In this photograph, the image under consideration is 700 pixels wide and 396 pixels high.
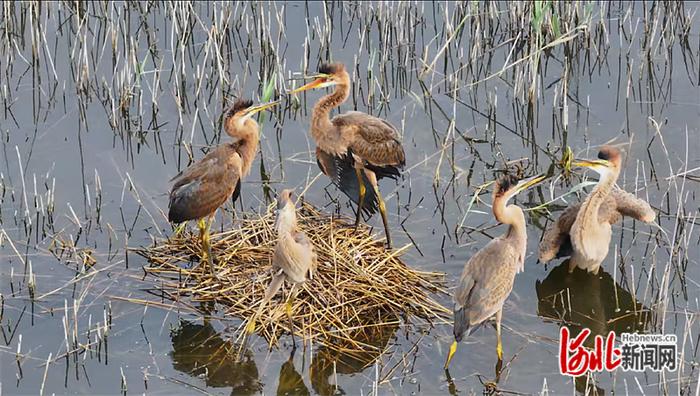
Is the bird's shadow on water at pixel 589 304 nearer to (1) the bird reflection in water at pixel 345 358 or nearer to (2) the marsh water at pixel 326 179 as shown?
(2) the marsh water at pixel 326 179

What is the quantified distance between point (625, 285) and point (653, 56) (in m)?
3.80

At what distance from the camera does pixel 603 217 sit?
8.74 meters

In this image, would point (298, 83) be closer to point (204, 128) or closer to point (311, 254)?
point (204, 128)

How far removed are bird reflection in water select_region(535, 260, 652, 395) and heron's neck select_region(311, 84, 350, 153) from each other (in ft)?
6.40

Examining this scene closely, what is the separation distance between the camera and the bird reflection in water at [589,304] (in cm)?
820

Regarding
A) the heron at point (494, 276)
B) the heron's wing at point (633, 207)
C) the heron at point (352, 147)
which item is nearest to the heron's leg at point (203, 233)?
the heron at point (352, 147)

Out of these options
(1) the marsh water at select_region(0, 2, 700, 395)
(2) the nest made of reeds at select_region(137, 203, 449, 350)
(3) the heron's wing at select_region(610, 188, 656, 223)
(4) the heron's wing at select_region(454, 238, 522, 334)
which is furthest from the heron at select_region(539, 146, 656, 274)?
(4) the heron's wing at select_region(454, 238, 522, 334)

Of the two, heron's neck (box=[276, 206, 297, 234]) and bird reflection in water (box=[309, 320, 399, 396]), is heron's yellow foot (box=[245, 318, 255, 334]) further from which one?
heron's neck (box=[276, 206, 297, 234])

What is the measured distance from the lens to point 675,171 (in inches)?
392

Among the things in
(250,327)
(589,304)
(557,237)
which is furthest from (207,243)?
(589,304)

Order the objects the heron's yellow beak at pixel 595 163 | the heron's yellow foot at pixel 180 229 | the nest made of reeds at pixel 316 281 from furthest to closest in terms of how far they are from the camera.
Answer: the heron's yellow foot at pixel 180 229 < the heron's yellow beak at pixel 595 163 < the nest made of reeds at pixel 316 281

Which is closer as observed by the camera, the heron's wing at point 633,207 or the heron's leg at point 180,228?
the heron's wing at point 633,207

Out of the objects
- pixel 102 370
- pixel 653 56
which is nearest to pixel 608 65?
pixel 653 56

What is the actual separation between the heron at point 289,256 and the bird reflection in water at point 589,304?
177 centimetres
